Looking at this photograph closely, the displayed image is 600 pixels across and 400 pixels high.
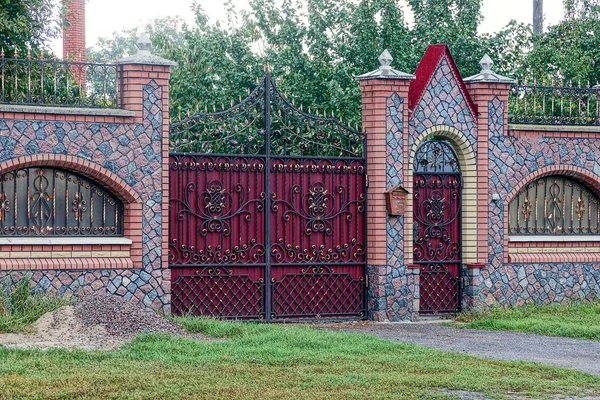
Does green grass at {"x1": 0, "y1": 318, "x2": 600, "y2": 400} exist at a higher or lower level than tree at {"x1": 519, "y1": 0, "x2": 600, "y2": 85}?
lower

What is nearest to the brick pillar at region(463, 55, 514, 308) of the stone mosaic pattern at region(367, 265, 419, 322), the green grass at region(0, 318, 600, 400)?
the stone mosaic pattern at region(367, 265, 419, 322)

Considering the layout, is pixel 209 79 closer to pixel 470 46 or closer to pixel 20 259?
pixel 470 46

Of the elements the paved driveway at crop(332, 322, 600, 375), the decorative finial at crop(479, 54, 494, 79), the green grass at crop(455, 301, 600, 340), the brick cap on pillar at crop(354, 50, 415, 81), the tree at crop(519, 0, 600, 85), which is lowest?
the paved driveway at crop(332, 322, 600, 375)

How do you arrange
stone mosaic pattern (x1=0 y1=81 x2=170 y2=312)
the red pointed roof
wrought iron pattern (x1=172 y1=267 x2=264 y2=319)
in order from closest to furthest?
stone mosaic pattern (x1=0 y1=81 x2=170 y2=312) → wrought iron pattern (x1=172 y1=267 x2=264 y2=319) → the red pointed roof

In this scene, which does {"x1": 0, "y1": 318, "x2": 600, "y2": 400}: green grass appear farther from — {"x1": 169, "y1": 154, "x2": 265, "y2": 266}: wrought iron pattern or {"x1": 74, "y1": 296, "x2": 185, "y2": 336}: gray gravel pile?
{"x1": 169, "y1": 154, "x2": 265, "y2": 266}: wrought iron pattern

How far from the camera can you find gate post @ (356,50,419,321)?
54.0 ft

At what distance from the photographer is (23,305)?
13930mm

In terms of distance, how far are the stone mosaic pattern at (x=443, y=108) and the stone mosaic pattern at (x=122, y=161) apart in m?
3.71

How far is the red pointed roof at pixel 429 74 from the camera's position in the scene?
16.8 meters

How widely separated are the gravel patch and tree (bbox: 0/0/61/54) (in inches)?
274

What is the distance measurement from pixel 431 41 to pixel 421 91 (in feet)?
23.6

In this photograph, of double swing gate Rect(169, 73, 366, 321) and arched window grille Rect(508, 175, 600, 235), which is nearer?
double swing gate Rect(169, 73, 366, 321)

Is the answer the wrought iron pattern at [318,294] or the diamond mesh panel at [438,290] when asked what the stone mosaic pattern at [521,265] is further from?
the wrought iron pattern at [318,294]

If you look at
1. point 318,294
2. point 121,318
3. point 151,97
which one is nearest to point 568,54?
point 318,294
